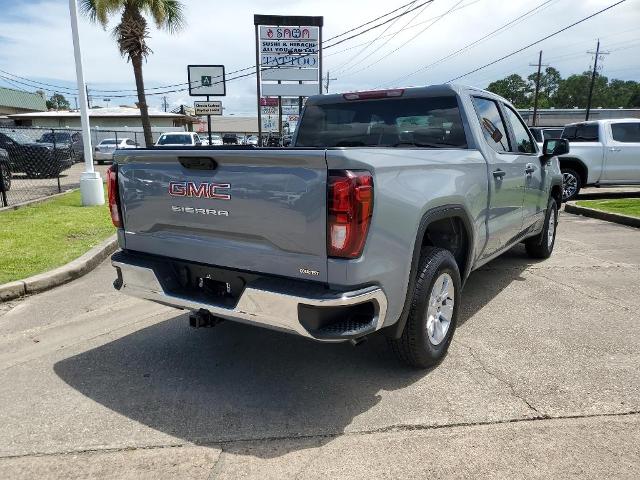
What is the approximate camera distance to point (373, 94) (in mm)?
4484

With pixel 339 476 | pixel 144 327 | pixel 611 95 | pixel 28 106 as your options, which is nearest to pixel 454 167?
pixel 339 476

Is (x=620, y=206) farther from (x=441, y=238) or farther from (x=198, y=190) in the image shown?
(x=198, y=190)

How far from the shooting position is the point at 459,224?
150 inches

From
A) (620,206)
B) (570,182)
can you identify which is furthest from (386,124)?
(570,182)

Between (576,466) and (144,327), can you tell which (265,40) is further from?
(576,466)

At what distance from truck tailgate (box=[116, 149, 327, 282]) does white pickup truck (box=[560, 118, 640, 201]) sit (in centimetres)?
1143

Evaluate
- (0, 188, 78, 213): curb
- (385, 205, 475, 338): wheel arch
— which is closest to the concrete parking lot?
(0, 188, 78, 213): curb

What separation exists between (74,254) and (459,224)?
500cm

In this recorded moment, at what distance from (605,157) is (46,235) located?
481 inches

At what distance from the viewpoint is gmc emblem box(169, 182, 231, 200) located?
9.72 feet

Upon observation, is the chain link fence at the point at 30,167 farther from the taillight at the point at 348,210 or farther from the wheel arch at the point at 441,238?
the taillight at the point at 348,210

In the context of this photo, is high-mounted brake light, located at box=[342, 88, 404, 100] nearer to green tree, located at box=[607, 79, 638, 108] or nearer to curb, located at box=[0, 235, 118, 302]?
curb, located at box=[0, 235, 118, 302]

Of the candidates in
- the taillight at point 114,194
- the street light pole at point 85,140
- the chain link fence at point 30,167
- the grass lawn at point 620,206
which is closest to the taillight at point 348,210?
the taillight at point 114,194

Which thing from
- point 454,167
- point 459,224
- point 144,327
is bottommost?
point 144,327
